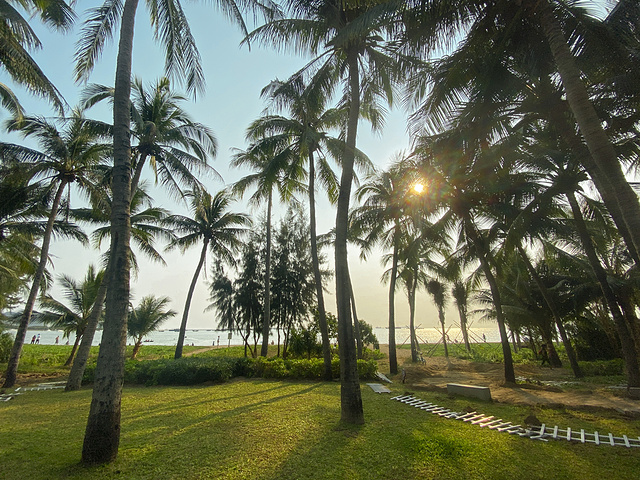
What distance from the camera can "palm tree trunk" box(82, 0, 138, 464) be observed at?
12.0 feet

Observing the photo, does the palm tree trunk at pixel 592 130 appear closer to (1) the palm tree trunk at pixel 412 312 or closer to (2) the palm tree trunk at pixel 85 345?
(2) the palm tree trunk at pixel 85 345

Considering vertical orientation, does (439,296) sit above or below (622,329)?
above

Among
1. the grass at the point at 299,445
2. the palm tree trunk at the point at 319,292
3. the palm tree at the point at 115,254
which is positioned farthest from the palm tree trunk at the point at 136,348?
the palm tree at the point at 115,254

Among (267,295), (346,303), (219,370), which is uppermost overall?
(267,295)

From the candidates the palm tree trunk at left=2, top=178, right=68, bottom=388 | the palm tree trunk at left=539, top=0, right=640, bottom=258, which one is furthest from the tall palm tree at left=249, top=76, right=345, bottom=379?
the palm tree trunk at left=2, top=178, right=68, bottom=388

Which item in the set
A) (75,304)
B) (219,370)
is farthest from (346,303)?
(75,304)

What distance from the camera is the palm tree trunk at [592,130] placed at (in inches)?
150

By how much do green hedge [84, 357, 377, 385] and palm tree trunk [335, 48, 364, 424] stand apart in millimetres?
5697

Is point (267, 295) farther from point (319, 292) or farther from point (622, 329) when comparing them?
point (622, 329)

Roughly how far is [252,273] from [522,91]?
622 inches

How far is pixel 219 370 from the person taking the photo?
1057 cm

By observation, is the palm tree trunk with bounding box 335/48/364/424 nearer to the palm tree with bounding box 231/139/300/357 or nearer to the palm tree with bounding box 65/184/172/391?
the palm tree with bounding box 231/139/300/357

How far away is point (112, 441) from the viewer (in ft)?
12.1

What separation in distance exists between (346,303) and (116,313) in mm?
3982
